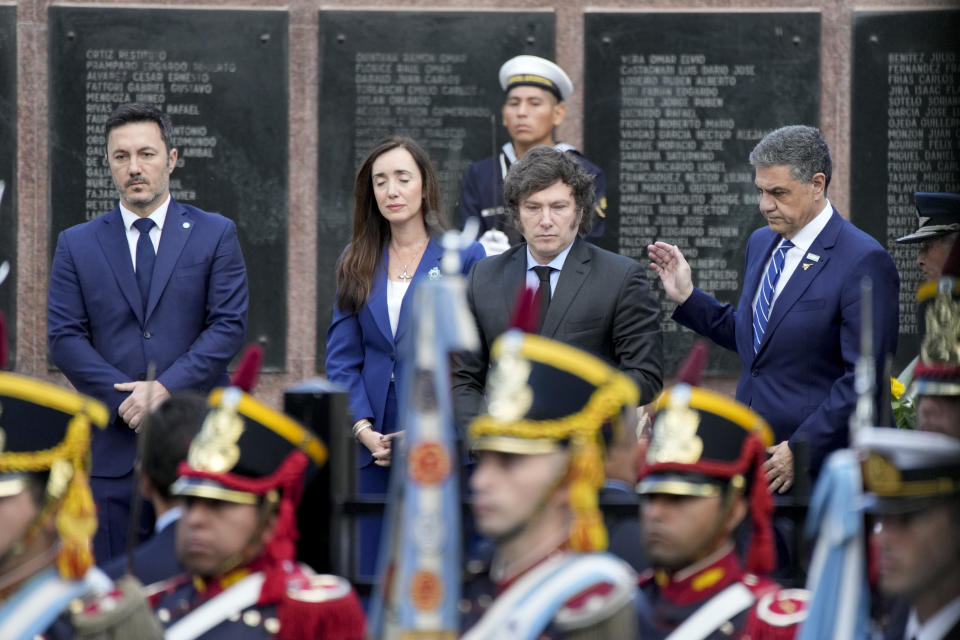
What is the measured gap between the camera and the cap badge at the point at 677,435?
3865 mm

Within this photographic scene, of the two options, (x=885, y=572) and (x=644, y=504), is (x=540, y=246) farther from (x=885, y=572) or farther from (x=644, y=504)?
(x=885, y=572)

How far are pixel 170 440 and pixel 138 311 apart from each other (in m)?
2.06

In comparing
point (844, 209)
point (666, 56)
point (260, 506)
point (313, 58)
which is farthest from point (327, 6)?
point (260, 506)

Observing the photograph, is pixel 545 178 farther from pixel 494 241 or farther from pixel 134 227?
pixel 134 227

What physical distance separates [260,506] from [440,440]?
728mm

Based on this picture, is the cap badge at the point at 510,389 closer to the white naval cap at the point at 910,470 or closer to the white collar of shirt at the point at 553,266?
the white naval cap at the point at 910,470

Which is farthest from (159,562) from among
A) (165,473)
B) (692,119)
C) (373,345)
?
(692,119)

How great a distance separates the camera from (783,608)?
3.78 m

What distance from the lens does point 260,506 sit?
3949mm

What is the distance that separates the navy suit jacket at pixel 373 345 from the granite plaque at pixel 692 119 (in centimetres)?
227

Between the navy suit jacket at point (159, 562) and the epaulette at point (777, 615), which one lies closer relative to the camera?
the epaulette at point (777, 615)

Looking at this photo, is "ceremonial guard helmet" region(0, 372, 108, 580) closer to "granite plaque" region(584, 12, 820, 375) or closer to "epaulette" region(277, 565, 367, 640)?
"epaulette" region(277, 565, 367, 640)

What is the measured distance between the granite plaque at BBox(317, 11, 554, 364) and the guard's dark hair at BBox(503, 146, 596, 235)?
228cm

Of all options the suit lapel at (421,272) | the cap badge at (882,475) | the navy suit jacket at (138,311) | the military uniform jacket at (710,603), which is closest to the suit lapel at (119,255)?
the navy suit jacket at (138,311)
